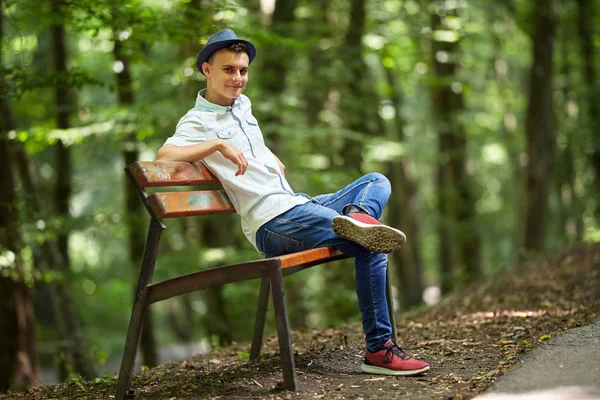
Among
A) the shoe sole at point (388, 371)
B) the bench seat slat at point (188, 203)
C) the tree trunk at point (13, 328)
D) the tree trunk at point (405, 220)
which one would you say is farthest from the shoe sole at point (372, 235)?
the tree trunk at point (405, 220)

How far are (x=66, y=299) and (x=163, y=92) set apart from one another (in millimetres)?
3173

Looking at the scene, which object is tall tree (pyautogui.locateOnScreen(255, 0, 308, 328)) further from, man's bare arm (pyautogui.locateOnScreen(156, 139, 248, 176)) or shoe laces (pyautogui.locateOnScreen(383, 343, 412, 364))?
shoe laces (pyautogui.locateOnScreen(383, 343, 412, 364))

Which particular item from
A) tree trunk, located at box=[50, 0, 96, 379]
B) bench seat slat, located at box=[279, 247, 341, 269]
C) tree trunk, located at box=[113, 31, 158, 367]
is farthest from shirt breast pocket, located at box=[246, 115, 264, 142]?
tree trunk, located at box=[113, 31, 158, 367]

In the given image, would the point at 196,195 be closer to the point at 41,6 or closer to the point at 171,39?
the point at 171,39

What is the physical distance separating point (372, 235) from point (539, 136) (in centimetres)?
794

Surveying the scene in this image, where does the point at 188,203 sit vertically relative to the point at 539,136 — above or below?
above

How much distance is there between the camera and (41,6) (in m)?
6.83

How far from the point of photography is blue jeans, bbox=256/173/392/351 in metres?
3.94

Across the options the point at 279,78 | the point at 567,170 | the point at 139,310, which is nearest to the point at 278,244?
the point at 139,310

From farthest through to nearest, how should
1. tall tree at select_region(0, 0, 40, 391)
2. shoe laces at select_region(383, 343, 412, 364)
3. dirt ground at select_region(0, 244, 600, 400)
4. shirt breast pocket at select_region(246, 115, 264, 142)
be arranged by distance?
tall tree at select_region(0, 0, 40, 391)
shirt breast pocket at select_region(246, 115, 264, 142)
shoe laces at select_region(383, 343, 412, 364)
dirt ground at select_region(0, 244, 600, 400)

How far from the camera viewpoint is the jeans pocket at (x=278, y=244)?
13.2 ft

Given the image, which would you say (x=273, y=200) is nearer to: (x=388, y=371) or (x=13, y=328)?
(x=388, y=371)

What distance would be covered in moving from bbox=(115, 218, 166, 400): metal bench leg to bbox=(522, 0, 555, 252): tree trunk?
8028 millimetres

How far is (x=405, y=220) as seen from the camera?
15445 mm
